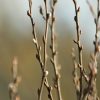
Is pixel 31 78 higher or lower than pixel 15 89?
lower

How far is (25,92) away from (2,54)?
233 centimetres

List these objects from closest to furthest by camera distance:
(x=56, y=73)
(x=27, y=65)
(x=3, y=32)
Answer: (x=56, y=73) → (x=27, y=65) → (x=3, y=32)

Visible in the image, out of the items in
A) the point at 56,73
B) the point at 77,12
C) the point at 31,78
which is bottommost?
the point at 31,78

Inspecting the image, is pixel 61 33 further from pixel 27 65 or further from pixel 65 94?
pixel 65 94

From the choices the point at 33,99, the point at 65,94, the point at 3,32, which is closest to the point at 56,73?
the point at 33,99

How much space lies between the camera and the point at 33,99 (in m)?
13.3

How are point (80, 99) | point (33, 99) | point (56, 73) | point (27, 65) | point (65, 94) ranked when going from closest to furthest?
point (80, 99), point (56, 73), point (33, 99), point (65, 94), point (27, 65)

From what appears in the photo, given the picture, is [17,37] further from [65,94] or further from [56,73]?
[56,73]

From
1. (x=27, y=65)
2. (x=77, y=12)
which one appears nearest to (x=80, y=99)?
(x=77, y=12)

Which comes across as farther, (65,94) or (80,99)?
(65,94)

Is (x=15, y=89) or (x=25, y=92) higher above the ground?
(x=15, y=89)

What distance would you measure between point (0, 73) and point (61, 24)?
12.5ft

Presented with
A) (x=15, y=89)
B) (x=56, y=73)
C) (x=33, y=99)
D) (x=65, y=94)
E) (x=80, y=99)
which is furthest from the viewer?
(x=65, y=94)

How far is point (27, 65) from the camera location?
1739 centimetres
